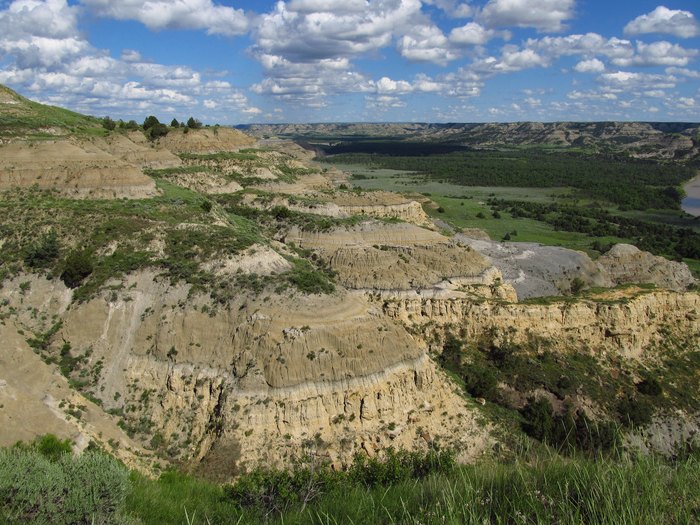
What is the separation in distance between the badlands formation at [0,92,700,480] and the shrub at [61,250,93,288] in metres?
0.51

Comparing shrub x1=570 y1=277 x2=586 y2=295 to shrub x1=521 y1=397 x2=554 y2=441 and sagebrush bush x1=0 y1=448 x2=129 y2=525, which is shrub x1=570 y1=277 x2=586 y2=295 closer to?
shrub x1=521 y1=397 x2=554 y2=441

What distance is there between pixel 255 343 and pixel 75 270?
11.9 metres

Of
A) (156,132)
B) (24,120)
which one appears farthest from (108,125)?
(24,120)

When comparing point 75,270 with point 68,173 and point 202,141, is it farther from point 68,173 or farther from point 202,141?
point 202,141

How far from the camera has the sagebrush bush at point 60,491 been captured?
32.0ft

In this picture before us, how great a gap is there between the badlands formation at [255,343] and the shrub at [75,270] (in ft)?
1.66

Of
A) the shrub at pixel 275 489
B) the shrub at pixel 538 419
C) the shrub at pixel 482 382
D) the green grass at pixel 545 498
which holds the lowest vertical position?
the shrub at pixel 538 419

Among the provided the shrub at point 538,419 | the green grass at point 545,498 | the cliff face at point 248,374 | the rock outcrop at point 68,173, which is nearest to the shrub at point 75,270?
the cliff face at point 248,374

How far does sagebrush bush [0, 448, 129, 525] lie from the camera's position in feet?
32.0

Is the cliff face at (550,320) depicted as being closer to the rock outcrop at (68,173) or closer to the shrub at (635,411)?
the shrub at (635,411)

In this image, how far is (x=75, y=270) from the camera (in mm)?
28578

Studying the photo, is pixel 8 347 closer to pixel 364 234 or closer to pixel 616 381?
pixel 364 234

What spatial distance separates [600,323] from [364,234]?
19369mm

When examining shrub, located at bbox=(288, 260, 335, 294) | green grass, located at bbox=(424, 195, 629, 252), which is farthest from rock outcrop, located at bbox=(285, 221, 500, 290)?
green grass, located at bbox=(424, 195, 629, 252)
